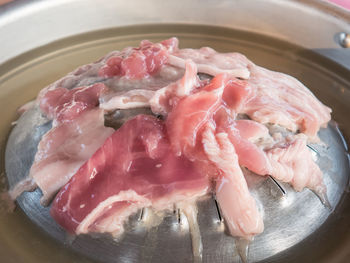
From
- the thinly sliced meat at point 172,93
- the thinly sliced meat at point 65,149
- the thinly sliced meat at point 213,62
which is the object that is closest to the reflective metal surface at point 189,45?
the thinly sliced meat at point 65,149

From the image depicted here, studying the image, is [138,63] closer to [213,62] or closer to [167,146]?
[213,62]

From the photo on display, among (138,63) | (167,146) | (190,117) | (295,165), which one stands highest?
(138,63)

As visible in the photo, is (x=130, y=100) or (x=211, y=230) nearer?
(x=211, y=230)

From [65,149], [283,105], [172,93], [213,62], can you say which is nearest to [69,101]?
[65,149]

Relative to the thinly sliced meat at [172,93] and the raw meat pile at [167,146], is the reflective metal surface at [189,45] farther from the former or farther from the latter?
the thinly sliced meat at [172,93]

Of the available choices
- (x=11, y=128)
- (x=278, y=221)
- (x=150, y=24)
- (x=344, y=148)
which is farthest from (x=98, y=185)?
(x=150, y=24)

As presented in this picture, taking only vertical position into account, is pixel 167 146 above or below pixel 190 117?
below

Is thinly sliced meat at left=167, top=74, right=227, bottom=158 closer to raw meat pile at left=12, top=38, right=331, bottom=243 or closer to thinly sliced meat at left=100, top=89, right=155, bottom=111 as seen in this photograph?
raw meat pile at left=12, top=38, right=331, bottom=243
